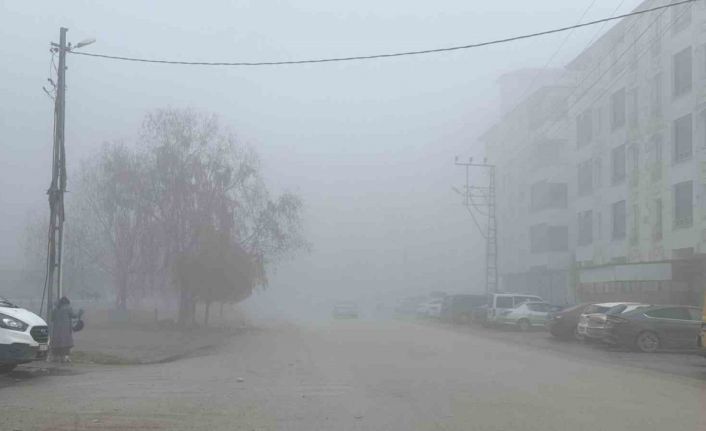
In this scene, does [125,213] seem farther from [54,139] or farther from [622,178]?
[622,178]

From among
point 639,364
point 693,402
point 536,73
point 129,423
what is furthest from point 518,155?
point 129,423

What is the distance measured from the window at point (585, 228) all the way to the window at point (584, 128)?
203 inches

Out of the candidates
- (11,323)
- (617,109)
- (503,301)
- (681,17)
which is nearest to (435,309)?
(503,301)

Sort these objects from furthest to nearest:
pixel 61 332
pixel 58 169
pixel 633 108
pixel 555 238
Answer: pixel 555 238 → pixel 633 108 → pixel 58 169 → pixel 61 332

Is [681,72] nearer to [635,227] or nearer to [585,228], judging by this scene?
[635,227]

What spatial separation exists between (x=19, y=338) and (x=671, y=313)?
768 inches

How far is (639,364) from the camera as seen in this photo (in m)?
19.6

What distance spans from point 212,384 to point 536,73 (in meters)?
81.3

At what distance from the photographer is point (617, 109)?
49.6 metres

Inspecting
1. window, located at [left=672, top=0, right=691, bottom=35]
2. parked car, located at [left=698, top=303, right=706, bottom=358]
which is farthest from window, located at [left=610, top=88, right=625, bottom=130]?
parked car, located at [left=698, top=303, right=706, bottom=358]

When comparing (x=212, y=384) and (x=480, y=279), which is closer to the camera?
(x=212, y=384)

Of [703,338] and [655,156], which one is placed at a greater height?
[655,156]

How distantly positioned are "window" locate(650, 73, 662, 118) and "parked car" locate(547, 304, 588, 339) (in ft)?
59.8

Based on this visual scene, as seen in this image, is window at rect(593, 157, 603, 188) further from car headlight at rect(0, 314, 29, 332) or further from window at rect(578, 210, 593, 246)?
car headlight at rect(0, 314, 29, 332)
